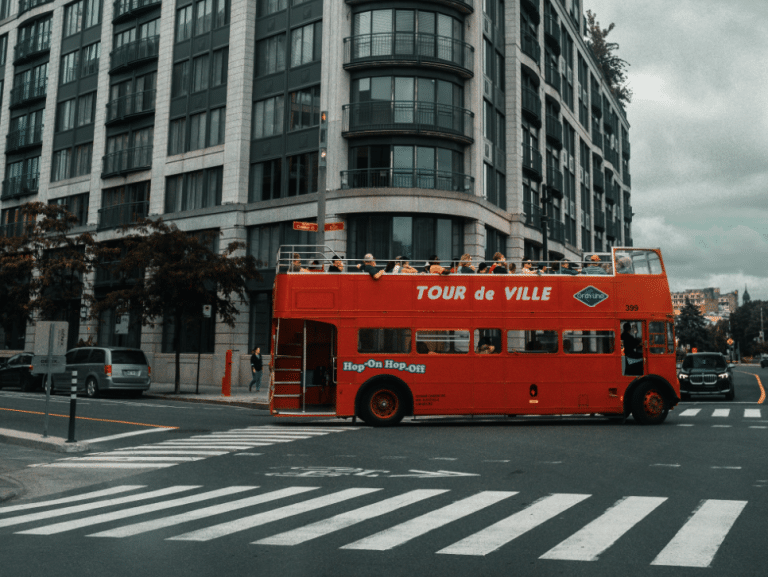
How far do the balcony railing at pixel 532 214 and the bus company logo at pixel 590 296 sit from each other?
66.5 ft

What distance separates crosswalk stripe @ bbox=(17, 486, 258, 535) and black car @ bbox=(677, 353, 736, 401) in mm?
21199

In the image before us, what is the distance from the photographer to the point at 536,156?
3944 centimetres

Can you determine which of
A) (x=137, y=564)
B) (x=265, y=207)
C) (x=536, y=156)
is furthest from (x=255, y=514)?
(x=536, y=156)

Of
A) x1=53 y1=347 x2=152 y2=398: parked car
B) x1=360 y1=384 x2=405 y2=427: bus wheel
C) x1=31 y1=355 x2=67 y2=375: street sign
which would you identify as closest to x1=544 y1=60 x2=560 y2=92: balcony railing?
x1=53 y1=347 x2=152 y2=398: parked car

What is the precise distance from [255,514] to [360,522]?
3.79ft

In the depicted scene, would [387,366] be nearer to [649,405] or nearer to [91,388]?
[649,405]

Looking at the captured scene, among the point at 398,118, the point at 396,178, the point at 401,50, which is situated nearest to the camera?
the point at 396,178

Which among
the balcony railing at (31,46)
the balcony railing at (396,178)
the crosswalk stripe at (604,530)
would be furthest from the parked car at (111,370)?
the balcony railing at (31,46)

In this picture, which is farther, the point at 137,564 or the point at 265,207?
the point at 265,207

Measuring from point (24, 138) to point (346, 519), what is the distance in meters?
47.8

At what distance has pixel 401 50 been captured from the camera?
30.6 meters

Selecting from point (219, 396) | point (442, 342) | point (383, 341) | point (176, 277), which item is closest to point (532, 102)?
point (176, 277)

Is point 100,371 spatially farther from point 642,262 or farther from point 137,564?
point 137,564

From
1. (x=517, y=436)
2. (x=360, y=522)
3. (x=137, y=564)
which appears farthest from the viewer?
(x=517, y=436)
